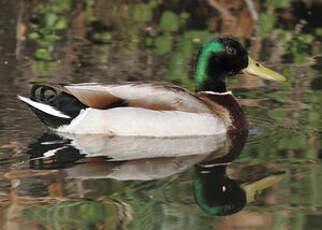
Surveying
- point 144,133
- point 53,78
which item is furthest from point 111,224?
point 53,78

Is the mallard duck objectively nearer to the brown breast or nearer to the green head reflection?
the brown breast

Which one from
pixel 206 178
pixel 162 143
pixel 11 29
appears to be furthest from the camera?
pixel 11 29

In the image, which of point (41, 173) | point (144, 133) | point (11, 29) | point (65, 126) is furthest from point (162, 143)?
point (11, 29)

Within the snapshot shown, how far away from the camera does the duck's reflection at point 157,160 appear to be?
7.61 m

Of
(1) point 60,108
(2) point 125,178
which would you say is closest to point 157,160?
(2) point 125,178

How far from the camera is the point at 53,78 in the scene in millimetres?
11945

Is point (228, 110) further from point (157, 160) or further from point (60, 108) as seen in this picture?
point (60, 108)

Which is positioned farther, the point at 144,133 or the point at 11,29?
the point at 11,29

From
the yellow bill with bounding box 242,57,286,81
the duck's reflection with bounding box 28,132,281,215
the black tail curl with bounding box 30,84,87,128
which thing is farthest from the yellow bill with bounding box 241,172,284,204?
the black tail curl with bounding box 30,84,87,128

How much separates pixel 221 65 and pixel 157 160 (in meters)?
1.91

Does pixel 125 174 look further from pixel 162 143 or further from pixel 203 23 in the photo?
pixel 203 23

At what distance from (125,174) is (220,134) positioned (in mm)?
1846

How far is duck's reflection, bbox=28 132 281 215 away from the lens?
761 cm

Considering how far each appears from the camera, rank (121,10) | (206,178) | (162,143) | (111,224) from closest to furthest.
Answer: (111,224) < (206,178) < (162,143) < (121,10)
